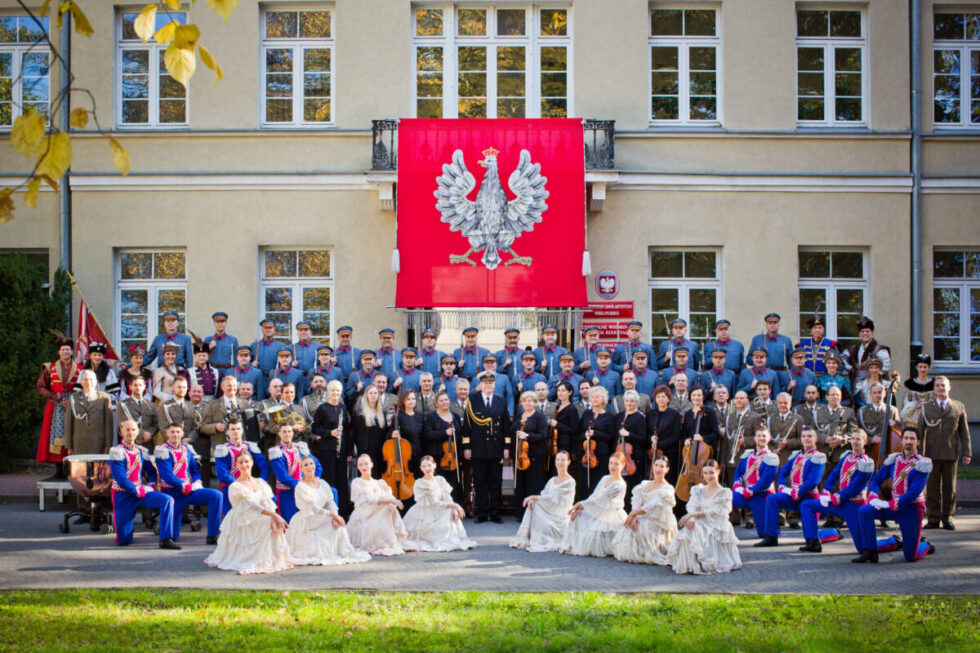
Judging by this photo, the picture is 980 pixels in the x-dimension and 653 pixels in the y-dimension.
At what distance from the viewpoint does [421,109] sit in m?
16.9

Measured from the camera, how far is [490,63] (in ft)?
55.5

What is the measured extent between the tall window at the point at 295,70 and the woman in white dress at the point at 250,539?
9.06 metres

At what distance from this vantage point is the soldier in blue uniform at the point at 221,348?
47.0 feet

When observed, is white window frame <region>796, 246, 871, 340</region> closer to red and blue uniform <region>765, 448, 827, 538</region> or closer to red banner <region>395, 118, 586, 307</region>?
red banner <region>395, 118, 586, 307</region>

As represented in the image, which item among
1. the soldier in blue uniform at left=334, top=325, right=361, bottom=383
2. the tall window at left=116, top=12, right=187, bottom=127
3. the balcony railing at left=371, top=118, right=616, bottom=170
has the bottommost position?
the soldier in blue uniform at left=334, top=325, right=361, bottom=383

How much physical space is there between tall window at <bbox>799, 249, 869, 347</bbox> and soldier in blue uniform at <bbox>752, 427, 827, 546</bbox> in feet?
19.9

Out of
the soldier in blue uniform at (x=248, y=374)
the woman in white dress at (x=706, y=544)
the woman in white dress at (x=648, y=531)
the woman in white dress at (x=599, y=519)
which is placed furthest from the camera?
the soldier in blue uniform at (x=248, y=374)

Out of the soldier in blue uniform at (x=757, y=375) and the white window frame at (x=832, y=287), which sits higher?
the white window frame at (x=832, y=287)

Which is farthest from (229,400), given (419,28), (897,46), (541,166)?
(897,46)

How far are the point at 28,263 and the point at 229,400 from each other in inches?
235

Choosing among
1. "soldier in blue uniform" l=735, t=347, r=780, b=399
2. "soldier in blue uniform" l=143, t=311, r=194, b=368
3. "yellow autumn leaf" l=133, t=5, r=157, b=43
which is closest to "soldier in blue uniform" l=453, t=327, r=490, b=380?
"soldier in blue uniform" l=735, t=347, r=780, b=399

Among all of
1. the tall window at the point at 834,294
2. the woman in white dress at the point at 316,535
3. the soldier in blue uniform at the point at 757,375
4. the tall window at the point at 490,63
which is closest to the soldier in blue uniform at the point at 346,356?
the woman in white dress at the point at 316,535

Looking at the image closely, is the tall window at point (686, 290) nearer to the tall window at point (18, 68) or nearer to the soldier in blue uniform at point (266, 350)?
the soldier in blue uniform at point (266, 350)

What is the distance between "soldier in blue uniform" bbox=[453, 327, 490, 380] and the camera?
46.2ft
